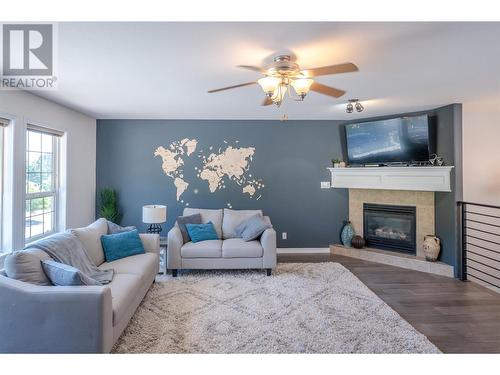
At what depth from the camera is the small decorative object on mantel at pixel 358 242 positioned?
4969 mm

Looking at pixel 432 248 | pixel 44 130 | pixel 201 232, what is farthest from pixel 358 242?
pixel 44 130

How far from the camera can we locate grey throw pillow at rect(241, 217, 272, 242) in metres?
4.11

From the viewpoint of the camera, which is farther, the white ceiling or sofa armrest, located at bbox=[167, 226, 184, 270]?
sofa armrest, located at bbox=[167, 226, 184, 270]

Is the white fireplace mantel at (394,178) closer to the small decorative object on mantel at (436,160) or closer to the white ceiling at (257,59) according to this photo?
the small decorative object on mantel at (436,160)

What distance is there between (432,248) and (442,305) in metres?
1.36

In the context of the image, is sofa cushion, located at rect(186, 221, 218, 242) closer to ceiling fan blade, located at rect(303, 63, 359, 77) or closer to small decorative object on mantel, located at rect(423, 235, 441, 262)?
ceiling fan blade, located at rect(303, 63, 359, 77)

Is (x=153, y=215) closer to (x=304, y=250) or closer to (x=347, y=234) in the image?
(x=304, y=250)

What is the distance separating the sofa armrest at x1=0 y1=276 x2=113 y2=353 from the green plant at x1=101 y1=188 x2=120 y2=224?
3.10 m

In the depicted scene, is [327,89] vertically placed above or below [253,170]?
above

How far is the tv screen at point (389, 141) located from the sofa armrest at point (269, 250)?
7.40ft

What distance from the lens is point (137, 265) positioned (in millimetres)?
3072

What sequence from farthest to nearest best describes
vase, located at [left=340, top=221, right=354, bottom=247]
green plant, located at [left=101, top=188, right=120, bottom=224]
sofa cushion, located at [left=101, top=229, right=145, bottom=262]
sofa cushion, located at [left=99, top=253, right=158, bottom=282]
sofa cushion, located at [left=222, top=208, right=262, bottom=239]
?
vase, located at [left=340, top=221, right=354, bottom=247]
green plant, located at [left=101, top=188, right=120, bottom=224]
sofa cushion, located at [left=222, top=208, right=262, bottom=239]
sofa cushion, located at [left=101, top=229, right=145, bottom=262]
sofa cushion, located at [left=99, top=253, right=158, bottom=282]

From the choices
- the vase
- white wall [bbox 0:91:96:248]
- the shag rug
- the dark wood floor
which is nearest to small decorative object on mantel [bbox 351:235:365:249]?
the vase
